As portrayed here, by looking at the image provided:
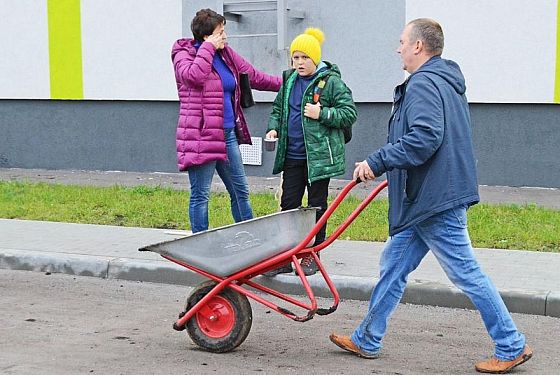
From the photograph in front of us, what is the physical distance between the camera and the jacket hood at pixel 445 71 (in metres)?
4.96

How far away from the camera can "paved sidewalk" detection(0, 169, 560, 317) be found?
673 cm

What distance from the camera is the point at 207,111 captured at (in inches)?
291

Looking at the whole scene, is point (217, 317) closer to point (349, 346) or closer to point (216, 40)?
point (349, 346)

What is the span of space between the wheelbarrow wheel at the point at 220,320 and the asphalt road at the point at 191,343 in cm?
8

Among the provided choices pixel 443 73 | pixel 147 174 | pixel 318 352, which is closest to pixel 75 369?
pixel 318 352

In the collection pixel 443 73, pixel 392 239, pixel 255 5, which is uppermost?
pixel 255 5

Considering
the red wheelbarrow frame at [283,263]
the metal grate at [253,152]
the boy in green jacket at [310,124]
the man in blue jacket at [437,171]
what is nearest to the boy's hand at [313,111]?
the boy in green jacket at [310,124]

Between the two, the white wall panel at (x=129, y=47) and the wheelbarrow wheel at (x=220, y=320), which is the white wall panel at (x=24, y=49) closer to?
the white wall panel at (x=129, y=47)

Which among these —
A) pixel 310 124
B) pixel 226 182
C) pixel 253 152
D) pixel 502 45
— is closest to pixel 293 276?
pixel 226 182

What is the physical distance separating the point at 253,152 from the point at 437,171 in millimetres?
8773

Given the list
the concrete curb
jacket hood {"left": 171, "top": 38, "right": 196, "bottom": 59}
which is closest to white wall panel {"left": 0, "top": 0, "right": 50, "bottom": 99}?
the concrete curb

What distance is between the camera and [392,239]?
528cm

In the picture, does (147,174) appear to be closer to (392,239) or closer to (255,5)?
(255,5)

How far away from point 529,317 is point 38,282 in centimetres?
377
